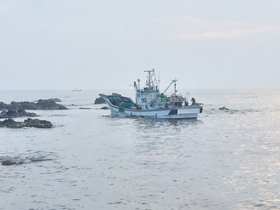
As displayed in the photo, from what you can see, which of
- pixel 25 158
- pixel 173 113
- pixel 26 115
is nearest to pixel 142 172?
pixel 25 158

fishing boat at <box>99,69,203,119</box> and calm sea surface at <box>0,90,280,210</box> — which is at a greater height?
fishing boat at <box>99,69,203,119</box>

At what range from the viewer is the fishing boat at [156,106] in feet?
177

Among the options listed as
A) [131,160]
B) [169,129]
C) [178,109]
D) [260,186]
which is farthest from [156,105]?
[260,186]

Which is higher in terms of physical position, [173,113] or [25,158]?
[173,113]

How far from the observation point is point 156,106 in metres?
56.6

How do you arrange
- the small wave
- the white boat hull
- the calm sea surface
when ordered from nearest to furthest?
the calm sea surface
the small wave
the white boat hull

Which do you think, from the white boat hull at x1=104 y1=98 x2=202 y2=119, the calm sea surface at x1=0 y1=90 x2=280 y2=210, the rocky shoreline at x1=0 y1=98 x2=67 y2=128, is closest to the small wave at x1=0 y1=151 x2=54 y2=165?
the calm sea surface at x1=0 y1=90 x2=280 y2=210

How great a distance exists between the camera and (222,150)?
1157 inches

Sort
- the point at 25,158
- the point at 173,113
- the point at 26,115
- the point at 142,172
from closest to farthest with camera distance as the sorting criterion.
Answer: the point at 142,172 → the point at 25,158 → the point at 173,113 → the point at 26,115

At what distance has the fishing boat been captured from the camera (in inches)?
2122

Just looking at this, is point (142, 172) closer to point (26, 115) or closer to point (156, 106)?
point (156, 106)

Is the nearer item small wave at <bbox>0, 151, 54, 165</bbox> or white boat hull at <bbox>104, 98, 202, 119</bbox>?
small wave at <bbox>0, 151, 54, 165</bbox>

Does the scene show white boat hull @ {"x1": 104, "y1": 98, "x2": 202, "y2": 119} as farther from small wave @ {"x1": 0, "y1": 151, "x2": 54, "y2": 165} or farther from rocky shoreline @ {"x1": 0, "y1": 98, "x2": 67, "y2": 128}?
small wave @ {"x1": 0, "y1": 151, "x2": 54, "y2": 165}

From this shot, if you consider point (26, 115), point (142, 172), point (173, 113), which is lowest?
point (142, 172)
